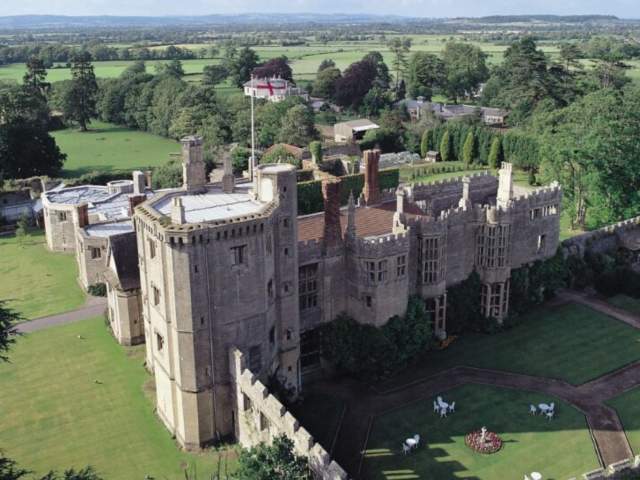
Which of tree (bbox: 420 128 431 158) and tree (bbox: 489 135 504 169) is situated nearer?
tree (bbox: 489 135 504 169)

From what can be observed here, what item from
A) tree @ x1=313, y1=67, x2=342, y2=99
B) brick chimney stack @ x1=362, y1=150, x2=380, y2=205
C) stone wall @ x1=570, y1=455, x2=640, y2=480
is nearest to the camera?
stone wall @ x1=570, y1=455, x2=640, y2=480

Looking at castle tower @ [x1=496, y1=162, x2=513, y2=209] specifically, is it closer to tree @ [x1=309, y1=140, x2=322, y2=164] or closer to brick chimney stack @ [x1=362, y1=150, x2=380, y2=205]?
brick chimney stack @ [x1=362, y1=150, x2=380, y2=205]

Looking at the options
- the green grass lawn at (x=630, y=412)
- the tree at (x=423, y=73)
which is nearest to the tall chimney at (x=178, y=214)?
the green grass lawn at (x=630, y=412)

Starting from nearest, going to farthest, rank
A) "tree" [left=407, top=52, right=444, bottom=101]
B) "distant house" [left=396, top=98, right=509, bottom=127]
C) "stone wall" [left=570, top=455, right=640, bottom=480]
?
1. "stone wall" [left=570, top=455, right=640, bottom=480]
2. "distant house" [left=396, top=98, right=509, bottom=127]
3. "tree" [left=407, top=52, right=444, bottom=101]

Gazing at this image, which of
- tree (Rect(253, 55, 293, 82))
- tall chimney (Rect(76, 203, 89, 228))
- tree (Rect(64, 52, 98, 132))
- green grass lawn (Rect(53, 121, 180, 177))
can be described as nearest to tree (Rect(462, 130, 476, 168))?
green grass lawn (Rect(53, 121, 180, 177))

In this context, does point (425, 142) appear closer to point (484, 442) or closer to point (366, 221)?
point (366, 221)
